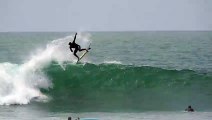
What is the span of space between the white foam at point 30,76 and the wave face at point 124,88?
0.62 metres

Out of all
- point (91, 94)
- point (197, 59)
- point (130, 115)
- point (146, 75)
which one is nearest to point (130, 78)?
point (146, 75)

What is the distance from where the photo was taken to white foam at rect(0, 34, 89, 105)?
115 ft

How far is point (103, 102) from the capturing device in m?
35.3

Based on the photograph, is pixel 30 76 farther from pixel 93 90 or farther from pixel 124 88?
pixel 124 88

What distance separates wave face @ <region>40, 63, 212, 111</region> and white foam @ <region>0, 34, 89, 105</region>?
2.03 feet

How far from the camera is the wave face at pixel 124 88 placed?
114 ft

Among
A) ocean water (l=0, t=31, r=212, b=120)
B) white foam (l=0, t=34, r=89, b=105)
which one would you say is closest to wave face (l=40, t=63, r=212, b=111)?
ocean water (l=0, t=31, r=212, b=120)

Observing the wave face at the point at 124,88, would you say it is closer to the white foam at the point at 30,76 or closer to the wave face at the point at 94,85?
the wave face at the point at 94,85

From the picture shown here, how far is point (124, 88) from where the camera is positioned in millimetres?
38594

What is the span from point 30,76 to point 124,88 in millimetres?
5565

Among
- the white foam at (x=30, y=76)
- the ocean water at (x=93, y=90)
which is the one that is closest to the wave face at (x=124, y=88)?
the ocean water at (x=93, y=90)

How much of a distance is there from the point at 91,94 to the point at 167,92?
171 inches

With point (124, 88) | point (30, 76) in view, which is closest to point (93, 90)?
point (124, 88)

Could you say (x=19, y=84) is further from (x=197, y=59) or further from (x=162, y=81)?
(x=197, y=59)
